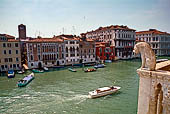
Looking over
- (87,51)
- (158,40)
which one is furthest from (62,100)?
(158,40)

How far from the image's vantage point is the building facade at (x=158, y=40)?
60.4 metres

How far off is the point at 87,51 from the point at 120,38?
17.1 m

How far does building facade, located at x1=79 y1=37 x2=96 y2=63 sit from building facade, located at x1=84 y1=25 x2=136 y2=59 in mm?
11950

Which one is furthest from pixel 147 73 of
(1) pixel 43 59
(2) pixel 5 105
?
(1) pixel 43 59

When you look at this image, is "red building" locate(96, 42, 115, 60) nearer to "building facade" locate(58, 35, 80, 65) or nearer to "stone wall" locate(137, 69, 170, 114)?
"building facade" locate(58, 35, 80, 65)

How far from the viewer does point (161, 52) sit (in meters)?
62.5

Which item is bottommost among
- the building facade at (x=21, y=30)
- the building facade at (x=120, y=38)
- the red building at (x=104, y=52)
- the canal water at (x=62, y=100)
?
the canal water at (x=62, y=100)

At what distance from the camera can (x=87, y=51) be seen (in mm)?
39844

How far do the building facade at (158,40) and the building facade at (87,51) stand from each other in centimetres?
3511

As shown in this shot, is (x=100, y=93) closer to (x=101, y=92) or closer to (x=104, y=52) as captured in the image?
(x=101, y=92)

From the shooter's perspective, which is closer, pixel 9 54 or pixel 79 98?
pixel 79 98

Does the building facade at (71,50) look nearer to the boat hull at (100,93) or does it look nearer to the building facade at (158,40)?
the boat hull at (100,93)

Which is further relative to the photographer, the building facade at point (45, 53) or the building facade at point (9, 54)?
the building facade at point (45, 53)

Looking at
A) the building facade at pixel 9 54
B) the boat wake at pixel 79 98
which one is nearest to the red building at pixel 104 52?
the building facade at pixel 9 54
